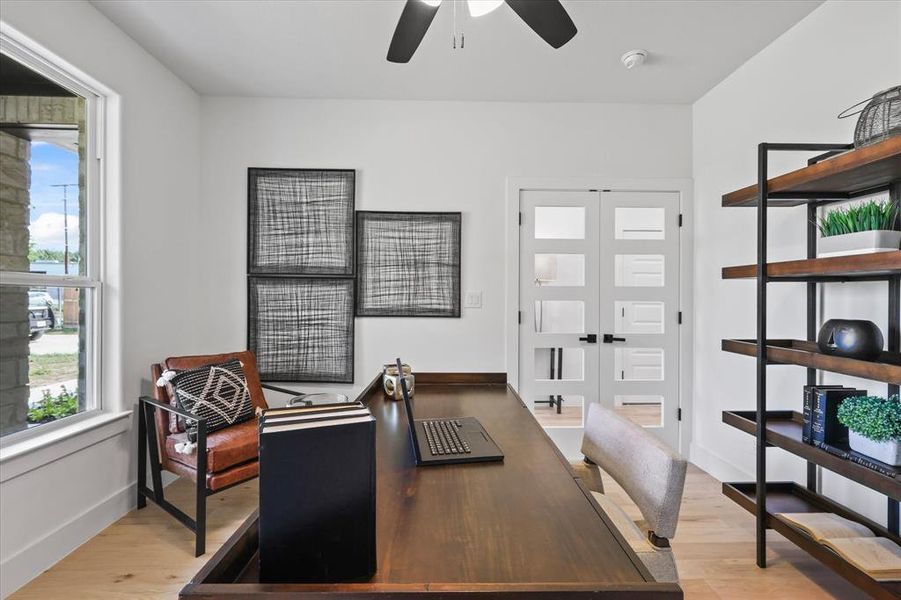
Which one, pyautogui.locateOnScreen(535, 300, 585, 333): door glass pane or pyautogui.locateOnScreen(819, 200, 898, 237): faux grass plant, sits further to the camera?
pyautogui.locateOnScreen(535, 300, 585, 333): door glass pane

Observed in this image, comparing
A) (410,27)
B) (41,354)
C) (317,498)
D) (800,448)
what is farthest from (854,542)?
(41,354)

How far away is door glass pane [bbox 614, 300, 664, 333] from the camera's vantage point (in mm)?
3344

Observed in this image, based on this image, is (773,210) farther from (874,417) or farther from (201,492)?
(201,492)

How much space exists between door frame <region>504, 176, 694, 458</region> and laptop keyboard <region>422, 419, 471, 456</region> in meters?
1.75

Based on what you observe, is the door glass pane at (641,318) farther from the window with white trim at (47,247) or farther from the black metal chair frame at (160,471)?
the window with white trim at (47,247)

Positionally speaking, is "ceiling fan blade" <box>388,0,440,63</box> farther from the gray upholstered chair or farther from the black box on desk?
the gray upholstered chair

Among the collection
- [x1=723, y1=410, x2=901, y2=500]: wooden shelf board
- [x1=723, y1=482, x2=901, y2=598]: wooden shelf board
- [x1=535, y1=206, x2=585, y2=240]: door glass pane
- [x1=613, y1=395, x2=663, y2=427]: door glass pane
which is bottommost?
[x1=723, y1=482, x2=901, y2=598]: wooden shelf board

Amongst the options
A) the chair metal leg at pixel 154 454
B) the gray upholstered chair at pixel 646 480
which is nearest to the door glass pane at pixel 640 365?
the gray upholstered chair at pixel 646 480

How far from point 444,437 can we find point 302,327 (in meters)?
2.10

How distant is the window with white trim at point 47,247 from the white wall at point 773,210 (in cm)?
363

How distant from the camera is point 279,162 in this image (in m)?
3.26

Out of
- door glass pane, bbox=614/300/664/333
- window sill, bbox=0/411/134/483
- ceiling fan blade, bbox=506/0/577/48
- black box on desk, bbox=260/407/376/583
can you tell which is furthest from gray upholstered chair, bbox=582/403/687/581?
window sill, bbox=0/411/134/483

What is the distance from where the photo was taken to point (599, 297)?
333 centimetres

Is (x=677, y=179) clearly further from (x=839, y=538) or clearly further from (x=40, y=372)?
(x=40, y=372)
